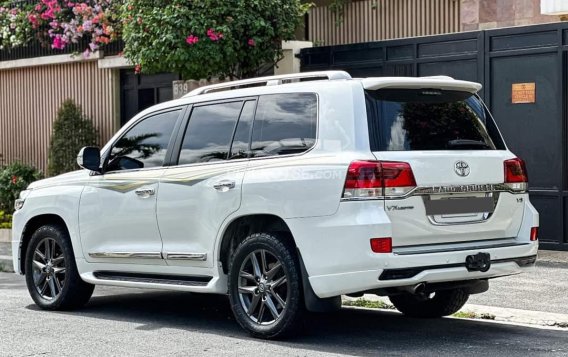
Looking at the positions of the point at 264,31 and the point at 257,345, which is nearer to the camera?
the point at 257,345

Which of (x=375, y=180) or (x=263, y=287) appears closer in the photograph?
(x=375, y=180)

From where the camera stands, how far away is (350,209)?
759 centimetres

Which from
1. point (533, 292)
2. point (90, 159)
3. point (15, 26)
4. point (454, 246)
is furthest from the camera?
point (15, 26)

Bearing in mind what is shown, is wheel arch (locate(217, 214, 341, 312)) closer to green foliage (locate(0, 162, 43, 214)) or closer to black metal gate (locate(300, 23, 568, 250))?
black metal gate (locate(300, 23, 568, 250))

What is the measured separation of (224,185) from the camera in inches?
333

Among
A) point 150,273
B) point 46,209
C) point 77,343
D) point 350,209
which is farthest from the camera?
point 46,209

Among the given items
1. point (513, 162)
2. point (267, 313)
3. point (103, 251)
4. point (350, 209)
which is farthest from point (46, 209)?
point (513, 162)

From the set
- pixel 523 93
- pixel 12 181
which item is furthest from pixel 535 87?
pixel 12 181

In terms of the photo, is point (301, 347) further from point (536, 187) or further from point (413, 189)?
point (536, 187)

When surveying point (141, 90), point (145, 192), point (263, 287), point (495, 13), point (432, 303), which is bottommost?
point (432, 303)

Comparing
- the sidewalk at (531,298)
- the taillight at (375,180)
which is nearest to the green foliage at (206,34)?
the sidewalk at (531,298)

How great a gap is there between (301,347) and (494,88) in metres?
6.77

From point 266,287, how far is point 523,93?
6.43 metres

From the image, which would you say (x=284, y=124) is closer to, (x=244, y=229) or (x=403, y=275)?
(x=244, y=229)
